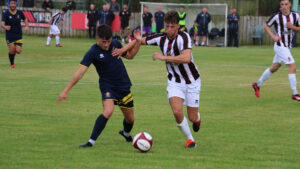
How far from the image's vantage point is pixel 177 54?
8023 millimetres

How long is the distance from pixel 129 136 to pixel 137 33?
1.67 metres

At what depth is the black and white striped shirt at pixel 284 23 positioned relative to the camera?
12.6 metres

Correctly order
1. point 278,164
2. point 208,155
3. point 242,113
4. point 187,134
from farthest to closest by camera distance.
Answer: point 242,113 < point 187,134 < point 208,155 < point 278,164

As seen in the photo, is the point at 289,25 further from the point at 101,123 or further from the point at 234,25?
the point at 234,25

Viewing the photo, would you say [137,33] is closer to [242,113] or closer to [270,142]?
[270,142]

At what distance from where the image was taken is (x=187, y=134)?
25.9 feet

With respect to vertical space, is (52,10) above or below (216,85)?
above

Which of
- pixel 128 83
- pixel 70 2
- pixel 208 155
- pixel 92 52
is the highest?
pixel 70 2

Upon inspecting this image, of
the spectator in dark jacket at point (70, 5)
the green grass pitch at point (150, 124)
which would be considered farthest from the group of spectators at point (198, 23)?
the green grass pitch at point (150, 124)

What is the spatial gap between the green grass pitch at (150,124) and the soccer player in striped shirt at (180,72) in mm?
510

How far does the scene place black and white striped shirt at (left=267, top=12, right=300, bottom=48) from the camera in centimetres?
1259

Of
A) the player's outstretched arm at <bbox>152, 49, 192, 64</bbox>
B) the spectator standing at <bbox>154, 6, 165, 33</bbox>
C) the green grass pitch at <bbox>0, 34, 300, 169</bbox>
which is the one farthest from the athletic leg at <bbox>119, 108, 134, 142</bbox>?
the spectator standing at <bbox>154, 6, 165, 33</bbox>

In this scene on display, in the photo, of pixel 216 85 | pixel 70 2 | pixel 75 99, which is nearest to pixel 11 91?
pixel 75 99

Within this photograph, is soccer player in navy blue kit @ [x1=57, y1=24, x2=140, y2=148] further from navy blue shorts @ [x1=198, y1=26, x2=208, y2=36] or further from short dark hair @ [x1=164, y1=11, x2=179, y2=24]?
navy blue shorts @ [x1=198, y1=26, x2=208, y2=36]
